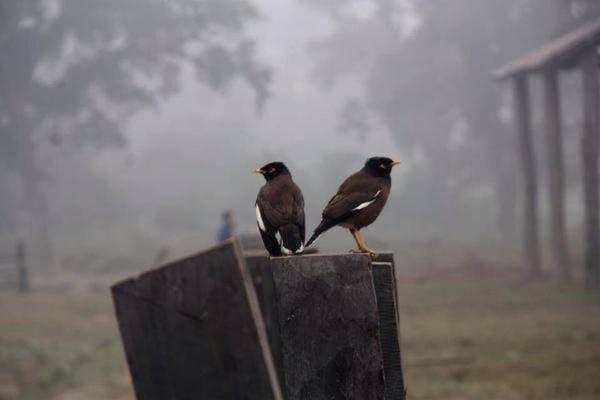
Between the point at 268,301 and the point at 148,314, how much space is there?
1.30 m

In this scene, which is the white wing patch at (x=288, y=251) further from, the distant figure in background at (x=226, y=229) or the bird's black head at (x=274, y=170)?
the distant figure in background at (x=226, y=229)

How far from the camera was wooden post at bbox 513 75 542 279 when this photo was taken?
704 inches

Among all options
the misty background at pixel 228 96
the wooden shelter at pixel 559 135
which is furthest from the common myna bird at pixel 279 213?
the misty background at pixel 228 96

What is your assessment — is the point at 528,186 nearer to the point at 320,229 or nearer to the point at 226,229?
the point at 226,229

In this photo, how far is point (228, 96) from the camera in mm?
35250

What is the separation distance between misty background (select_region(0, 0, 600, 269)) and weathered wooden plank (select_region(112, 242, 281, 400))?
69.6 feet

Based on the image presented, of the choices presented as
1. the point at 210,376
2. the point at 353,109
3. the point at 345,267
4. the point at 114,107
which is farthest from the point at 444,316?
the point at 114,107

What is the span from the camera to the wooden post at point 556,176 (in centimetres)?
1692

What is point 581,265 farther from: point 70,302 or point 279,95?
point 279,95

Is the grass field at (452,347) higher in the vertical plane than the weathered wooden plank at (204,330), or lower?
lower

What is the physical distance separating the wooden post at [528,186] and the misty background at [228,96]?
20.6ft

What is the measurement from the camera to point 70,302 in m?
18.2

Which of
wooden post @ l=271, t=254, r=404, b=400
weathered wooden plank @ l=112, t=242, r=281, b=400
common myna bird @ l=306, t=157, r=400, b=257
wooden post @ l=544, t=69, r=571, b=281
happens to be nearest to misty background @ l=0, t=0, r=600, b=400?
wooden post @ l=544, t=69, r=571, b=281

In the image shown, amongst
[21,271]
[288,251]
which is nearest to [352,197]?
[288,251]
